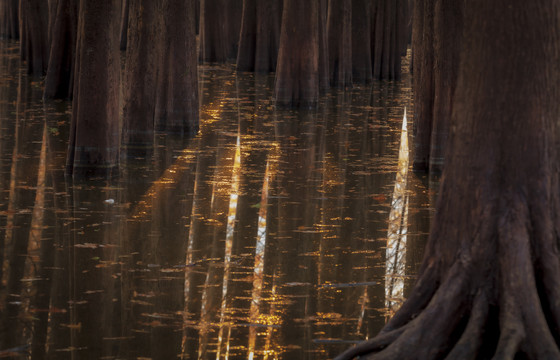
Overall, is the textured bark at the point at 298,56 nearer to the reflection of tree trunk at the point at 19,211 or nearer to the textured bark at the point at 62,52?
the textured bark at the point at 62,52

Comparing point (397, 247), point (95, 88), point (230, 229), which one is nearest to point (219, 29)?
point (95, 88)

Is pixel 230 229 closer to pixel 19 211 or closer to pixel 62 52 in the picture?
pixel 19 211

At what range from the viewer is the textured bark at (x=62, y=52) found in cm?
1855

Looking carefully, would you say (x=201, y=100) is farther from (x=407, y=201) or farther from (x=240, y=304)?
(x=240, y=304)

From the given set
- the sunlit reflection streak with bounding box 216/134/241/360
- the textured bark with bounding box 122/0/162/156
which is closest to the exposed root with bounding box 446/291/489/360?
the sunlit reflection streak with bounding box 216/134/241/360

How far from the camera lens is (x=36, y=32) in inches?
961

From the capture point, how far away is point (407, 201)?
1164 centimetres

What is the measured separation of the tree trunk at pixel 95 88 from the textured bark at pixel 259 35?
54.9 feet

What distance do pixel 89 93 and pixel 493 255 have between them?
7.17 metres

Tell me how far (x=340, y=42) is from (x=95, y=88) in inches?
604

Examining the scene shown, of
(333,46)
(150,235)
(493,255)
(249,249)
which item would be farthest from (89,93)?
(333,46)

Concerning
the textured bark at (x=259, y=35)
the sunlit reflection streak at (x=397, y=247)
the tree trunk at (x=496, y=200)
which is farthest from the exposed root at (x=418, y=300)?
the textured bark at (x=259, y=35)

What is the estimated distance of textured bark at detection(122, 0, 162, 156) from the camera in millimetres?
13914

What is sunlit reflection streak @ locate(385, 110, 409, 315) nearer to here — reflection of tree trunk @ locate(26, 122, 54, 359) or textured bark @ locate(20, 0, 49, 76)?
reflection of tree trunk @ locate(26, 122, 54, 359)
